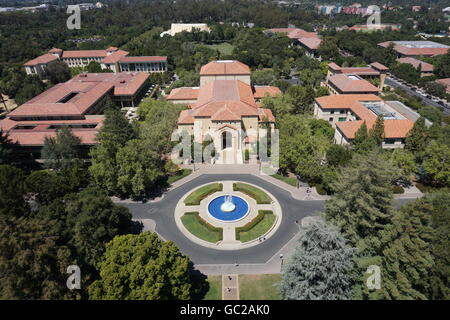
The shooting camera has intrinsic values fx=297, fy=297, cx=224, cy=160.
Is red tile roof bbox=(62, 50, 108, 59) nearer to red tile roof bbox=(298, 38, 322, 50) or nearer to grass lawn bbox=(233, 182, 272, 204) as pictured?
red tile roof bbox=(298, 38, 322, 50)

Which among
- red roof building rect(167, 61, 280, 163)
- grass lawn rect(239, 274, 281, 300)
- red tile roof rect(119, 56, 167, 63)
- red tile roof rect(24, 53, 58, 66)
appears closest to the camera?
grass lawn rect(239, 274, 281, 300)

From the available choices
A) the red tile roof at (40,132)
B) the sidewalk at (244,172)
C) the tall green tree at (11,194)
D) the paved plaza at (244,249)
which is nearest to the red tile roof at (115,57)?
the red tile roof at (40,132)

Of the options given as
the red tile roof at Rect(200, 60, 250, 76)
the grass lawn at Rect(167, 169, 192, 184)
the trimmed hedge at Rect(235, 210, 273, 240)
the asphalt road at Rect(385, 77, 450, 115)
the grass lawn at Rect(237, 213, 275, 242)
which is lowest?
the grass lawn at Rect(237, 213, 275, 242)

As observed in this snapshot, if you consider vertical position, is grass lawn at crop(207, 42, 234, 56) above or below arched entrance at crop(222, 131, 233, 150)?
above

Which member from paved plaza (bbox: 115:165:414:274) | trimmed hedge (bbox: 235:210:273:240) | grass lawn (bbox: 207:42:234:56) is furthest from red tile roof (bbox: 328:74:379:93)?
grass lawn (bbox: 207:42:234:56)

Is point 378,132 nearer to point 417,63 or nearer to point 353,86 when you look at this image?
point 353,86
